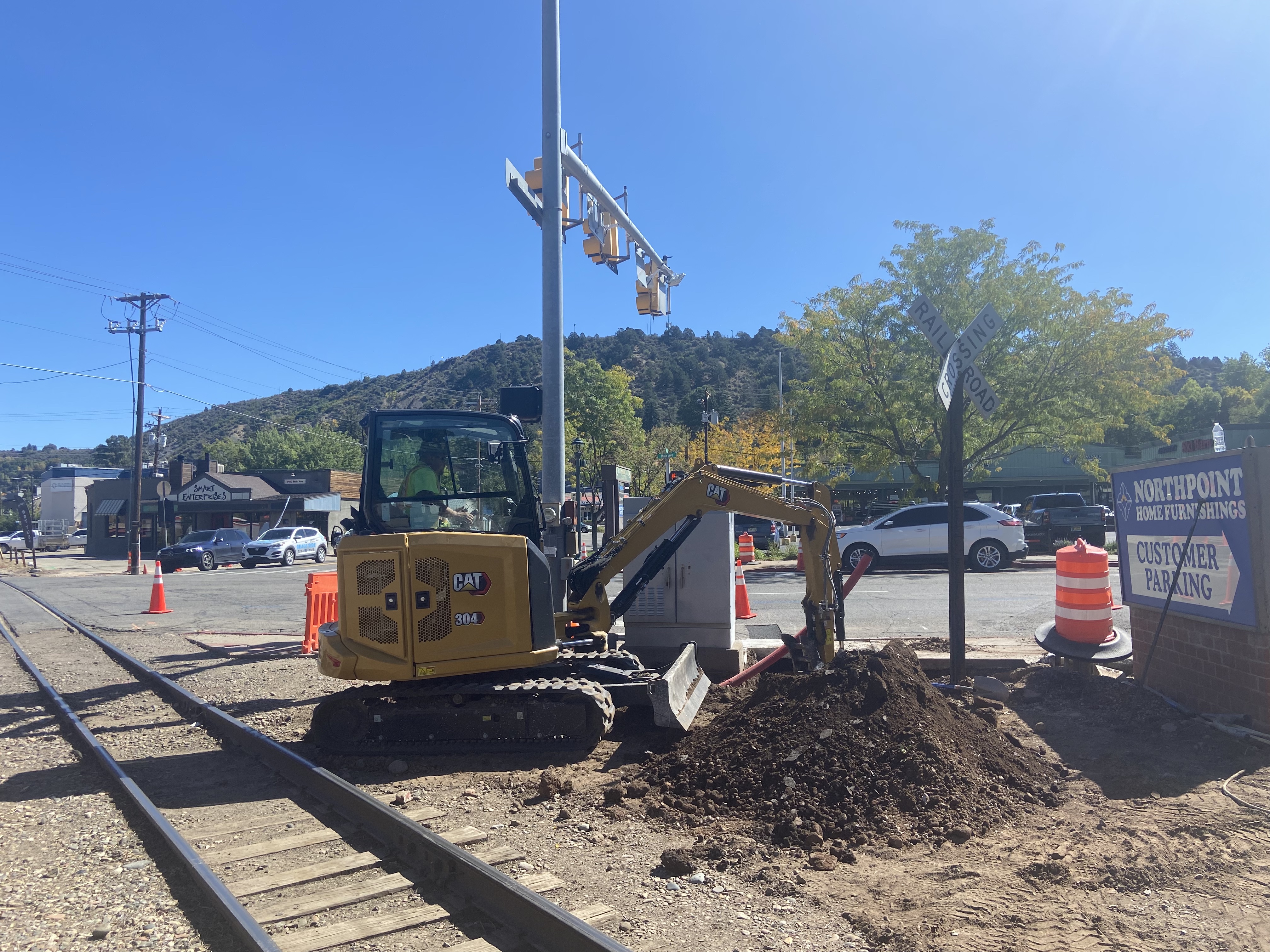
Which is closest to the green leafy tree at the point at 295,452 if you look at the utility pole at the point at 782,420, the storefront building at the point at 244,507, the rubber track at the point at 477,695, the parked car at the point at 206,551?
the storefront building at the point at 244,507

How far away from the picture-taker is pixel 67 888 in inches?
173

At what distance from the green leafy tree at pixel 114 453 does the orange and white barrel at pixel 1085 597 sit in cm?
15479

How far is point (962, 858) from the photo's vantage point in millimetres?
4320

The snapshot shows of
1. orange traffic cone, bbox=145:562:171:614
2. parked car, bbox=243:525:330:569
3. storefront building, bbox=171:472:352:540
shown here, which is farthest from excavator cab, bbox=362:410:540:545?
storefront building, bbox=171:472:352:540

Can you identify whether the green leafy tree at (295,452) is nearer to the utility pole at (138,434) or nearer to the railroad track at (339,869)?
the utility pole at (138,434)

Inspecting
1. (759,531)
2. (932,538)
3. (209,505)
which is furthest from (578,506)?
(209,505)

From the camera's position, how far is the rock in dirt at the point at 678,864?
167 inches

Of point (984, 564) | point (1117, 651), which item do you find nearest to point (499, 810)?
point (1117, 651)

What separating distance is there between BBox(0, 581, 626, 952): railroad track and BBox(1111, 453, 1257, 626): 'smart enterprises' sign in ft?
16.5

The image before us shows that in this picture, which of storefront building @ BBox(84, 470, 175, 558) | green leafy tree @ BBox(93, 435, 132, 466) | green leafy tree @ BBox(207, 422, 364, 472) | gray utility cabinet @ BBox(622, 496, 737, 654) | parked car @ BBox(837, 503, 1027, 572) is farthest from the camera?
green leafy tree @ BBox(93, 435, 132, 466)

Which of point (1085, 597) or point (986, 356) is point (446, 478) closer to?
point (1085, 597)

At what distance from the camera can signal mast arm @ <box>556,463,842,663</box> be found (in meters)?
7.06

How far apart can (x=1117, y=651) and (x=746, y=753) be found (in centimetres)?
411

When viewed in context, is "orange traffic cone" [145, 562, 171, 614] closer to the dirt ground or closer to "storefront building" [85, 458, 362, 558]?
the dirt ground
